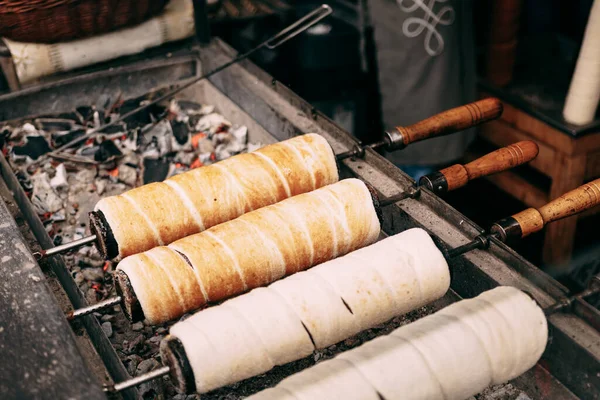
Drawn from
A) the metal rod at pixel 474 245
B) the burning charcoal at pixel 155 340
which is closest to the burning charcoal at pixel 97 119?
the burning charcoal at pixel 155 340

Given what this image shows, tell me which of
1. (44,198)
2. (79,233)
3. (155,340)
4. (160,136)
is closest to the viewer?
(155,340)

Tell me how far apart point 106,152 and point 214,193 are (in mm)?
1252

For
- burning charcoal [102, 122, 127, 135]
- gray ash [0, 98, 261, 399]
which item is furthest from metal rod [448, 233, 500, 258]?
burning charcoal [102, 122, 127, 135]

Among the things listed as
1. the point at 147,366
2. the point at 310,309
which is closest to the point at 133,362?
the point at 147,366

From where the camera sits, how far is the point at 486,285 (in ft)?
6.34

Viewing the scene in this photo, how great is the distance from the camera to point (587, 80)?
3217mm

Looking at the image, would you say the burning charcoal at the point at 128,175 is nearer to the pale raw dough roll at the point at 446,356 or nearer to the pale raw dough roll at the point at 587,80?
the pale raw dough roll at the point at 446,356

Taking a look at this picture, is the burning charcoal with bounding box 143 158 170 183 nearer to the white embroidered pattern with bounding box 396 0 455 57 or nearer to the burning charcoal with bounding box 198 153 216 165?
the burning charcoal with bounding box 198 153 216 165

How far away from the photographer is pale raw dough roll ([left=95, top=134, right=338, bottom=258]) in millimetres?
2100

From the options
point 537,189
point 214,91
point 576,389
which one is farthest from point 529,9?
point 576,389

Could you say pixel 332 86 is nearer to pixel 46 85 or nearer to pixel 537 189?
pixel 537 189

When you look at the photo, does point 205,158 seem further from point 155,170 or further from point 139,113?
point 139,113

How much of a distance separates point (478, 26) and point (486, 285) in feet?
10.2

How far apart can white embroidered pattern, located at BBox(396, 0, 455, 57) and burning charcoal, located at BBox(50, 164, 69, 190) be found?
2.20 meters
